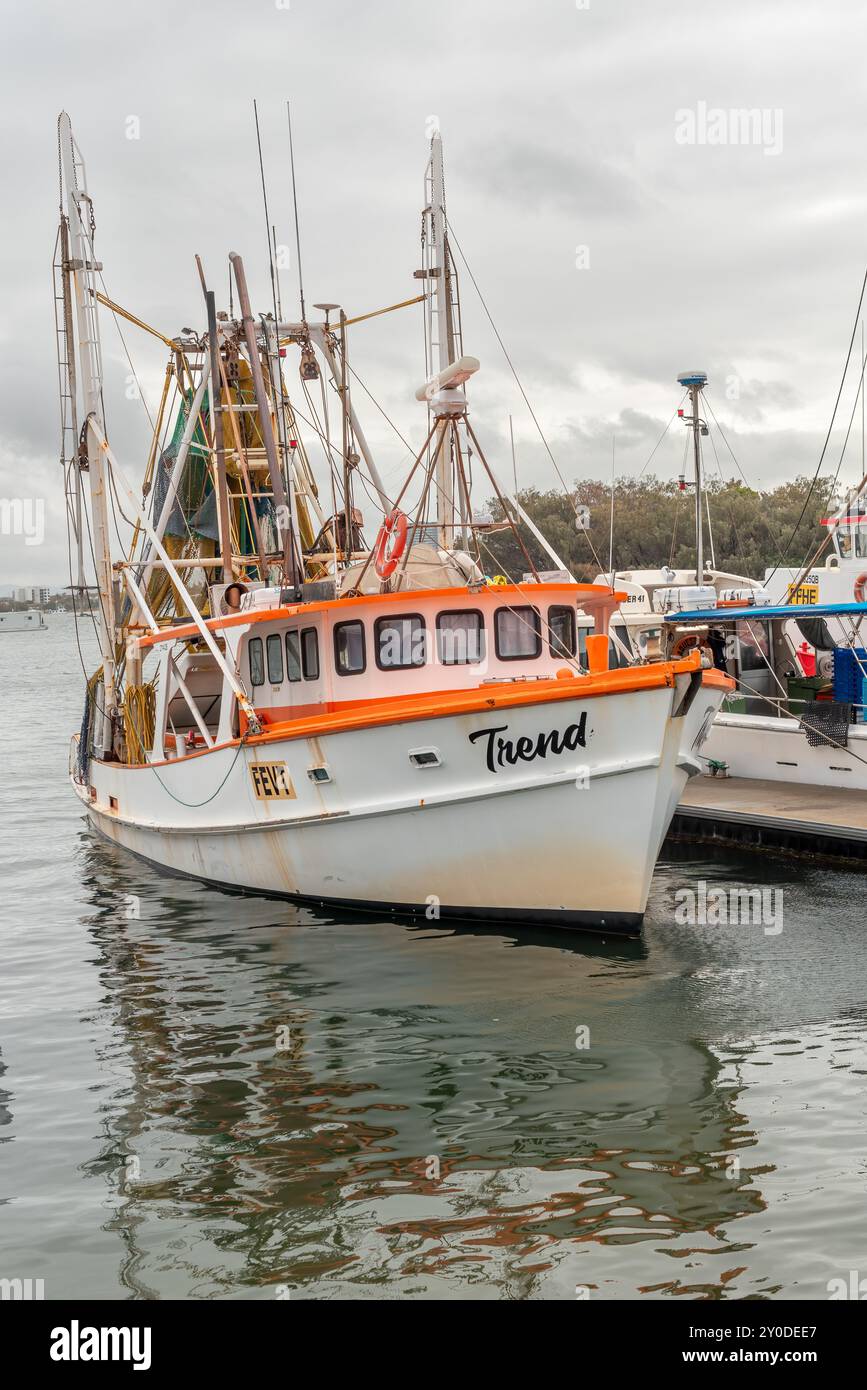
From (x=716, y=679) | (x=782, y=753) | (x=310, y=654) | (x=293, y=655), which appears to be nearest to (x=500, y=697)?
(x=716, y=679)

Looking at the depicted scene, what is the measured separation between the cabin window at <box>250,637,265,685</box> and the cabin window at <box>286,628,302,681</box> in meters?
0.63

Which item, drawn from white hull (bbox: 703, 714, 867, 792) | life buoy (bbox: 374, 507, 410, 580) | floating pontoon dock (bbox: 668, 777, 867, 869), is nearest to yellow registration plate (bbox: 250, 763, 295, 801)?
life buoy (bbox: 374, 507, 410, 580)

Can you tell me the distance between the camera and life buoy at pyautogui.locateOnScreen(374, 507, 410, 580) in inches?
582

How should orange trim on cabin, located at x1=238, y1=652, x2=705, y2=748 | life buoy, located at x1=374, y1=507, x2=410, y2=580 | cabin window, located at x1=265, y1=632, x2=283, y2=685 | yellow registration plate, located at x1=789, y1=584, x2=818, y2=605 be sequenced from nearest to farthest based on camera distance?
orange trim on cabin, located at x1=238, y1=652, x2=705, y2=748, life buoy, located at x1=374, y1=507, x2=410, y2=580, cabin window, located at x1=265, y1=632, x2=283, y2=685, yellow registration plate, located at x1=789, y1=584, x2=818, y2=605

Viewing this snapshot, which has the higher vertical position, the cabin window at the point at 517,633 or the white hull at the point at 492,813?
the cabin window at the point at 517,633

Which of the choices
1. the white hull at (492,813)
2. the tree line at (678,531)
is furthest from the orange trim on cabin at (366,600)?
the tree line at (678,531)

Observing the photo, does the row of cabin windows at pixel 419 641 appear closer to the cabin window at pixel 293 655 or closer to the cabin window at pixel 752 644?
the cabin window at pixel 293 655

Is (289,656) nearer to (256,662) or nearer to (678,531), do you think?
(256,662)

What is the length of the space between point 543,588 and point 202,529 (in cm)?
691

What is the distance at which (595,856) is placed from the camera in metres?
12.9

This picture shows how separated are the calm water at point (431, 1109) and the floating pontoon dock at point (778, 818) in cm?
144

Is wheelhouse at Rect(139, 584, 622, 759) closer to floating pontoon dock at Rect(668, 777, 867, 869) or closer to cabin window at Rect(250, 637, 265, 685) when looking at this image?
cabin window at Rect(250, 637, 265, 685)

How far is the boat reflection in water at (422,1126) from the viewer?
695 centimetres

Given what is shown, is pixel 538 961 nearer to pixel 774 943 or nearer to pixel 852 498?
pixel 774 943
